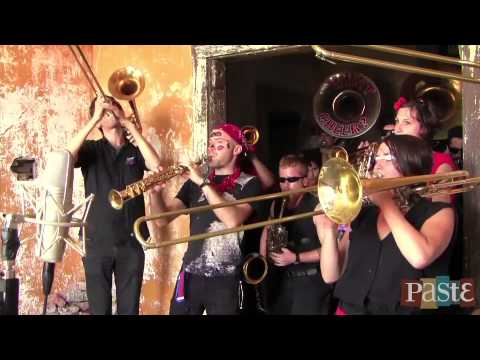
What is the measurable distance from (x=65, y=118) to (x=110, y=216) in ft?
4.23

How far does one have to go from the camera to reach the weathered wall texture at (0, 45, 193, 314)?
4.54m

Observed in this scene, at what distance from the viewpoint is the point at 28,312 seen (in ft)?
15.0

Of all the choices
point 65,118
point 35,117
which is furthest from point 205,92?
point 35,117

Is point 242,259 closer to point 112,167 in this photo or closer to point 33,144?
point 112,167

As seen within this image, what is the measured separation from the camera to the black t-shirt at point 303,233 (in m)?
3.51

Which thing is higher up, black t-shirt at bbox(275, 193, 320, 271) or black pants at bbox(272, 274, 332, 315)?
black t-shirt at bbox(275, 193, 320, 271)

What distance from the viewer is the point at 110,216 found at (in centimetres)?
385

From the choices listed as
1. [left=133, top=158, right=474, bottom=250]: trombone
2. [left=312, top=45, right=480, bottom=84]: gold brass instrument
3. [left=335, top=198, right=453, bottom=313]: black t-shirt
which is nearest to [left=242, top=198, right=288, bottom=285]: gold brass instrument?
[left=133, top=158, right=474, bottom=250]: trombone

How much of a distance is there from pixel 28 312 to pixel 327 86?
275 cm

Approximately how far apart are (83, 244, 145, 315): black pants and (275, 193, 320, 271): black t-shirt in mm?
975

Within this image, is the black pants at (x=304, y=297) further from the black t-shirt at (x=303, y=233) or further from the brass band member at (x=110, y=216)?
the brass band member at (x=110, y=216)

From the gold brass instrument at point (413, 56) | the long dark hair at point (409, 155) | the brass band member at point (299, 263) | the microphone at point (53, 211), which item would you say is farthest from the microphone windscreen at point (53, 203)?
the long dark hair at point (409, 155)

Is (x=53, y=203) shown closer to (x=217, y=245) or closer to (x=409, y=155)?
(x=217, y=245)

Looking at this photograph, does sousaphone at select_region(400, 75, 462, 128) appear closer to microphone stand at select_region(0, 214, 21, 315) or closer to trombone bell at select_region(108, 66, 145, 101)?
trombone bell at select_region(108, 66, 145, 101)
